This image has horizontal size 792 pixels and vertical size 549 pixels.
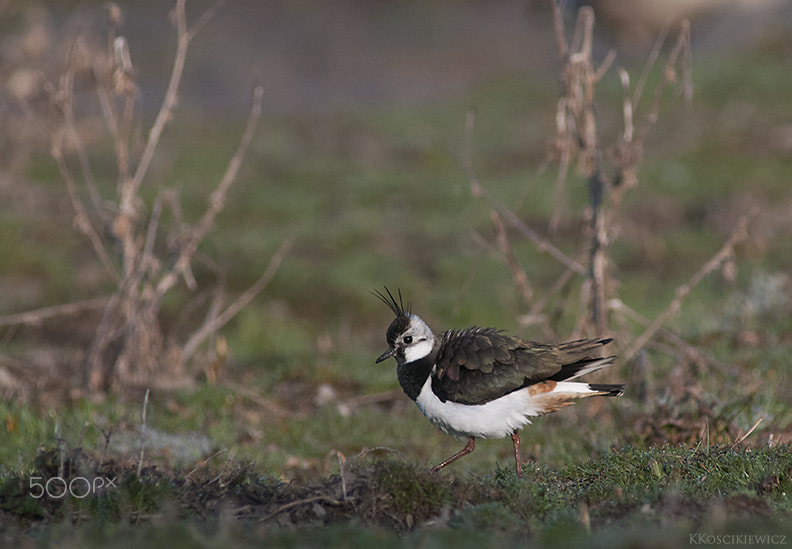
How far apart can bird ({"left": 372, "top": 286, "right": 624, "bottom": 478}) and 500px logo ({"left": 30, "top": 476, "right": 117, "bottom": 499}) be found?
2190 mm

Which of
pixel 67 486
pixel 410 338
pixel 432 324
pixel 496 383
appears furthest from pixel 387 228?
pixel 67 486

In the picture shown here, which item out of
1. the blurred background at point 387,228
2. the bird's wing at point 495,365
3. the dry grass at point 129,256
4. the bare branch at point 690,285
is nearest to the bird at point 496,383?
the bird's wing at point 495,365

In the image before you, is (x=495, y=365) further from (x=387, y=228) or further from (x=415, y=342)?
(x=387, y=228)

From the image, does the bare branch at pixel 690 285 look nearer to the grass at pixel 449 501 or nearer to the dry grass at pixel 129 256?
the grass at pixel 449 501

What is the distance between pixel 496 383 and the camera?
6.48 metres

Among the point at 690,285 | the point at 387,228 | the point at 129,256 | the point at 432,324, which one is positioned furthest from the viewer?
the point at 387,228

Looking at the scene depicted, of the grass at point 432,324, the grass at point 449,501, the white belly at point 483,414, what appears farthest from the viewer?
the white belly at point 483,414

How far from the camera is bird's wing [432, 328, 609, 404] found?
648 centimetres

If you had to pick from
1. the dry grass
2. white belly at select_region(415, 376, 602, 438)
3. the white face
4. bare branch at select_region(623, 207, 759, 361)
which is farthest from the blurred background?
the white face

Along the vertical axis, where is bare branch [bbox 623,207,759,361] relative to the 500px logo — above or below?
above

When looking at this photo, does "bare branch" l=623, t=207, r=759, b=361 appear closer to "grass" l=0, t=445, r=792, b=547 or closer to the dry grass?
"grass" l=0, t=445, r=792, b=547

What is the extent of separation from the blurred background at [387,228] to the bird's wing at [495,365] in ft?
5.35

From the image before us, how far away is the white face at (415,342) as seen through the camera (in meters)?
6.89

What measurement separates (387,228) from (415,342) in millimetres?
11177
